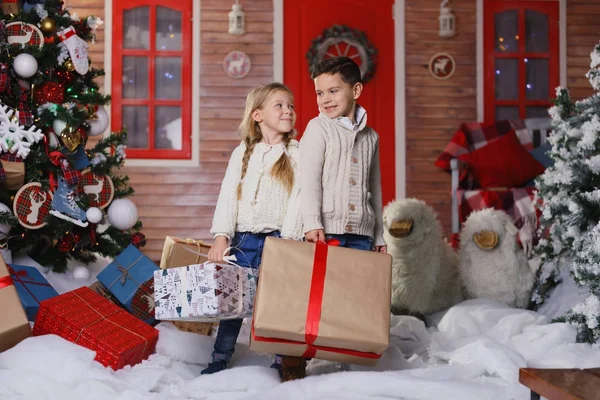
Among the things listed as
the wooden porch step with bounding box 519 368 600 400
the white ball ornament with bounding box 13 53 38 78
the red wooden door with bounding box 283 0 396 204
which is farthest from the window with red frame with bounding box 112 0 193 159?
the wooden porch step with bounding box 519 368 600 400

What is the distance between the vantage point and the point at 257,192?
2568mm

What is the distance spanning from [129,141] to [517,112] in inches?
120

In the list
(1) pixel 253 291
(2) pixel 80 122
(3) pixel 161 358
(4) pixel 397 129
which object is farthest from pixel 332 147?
(4) pixel 397 129

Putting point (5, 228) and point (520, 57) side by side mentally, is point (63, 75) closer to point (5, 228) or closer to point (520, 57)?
point (5, 228)

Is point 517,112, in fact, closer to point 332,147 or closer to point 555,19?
point 555,19

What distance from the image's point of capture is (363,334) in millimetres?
2016

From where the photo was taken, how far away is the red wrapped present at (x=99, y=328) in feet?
7.84

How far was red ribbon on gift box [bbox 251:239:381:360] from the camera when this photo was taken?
2008 mm

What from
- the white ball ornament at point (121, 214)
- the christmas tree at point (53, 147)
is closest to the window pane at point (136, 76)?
the christmas tree at point (53, 147)

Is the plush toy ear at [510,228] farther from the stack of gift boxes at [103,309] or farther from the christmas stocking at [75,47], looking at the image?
the christmas stocking at [75,47]

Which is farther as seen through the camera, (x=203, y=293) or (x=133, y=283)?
(x=133, y=283)

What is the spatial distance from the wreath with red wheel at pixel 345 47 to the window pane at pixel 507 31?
1.03m

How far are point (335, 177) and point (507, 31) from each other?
152 inches

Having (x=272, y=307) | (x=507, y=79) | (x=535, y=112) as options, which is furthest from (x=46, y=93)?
(x=535, y=112)
